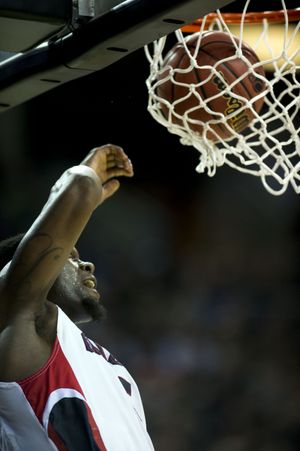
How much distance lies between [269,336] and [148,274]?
0.81 metres

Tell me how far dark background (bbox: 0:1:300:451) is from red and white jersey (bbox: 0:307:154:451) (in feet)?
7.86

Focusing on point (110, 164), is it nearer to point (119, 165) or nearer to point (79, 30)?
point (119, 165)

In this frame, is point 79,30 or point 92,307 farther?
point 92,307

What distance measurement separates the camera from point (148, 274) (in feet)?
16.1

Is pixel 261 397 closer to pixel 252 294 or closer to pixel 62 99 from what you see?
pixel 252 294

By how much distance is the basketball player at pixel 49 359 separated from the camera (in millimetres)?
2027

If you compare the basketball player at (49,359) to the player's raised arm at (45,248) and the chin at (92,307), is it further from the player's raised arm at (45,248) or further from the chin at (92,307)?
the chin at (92,307)

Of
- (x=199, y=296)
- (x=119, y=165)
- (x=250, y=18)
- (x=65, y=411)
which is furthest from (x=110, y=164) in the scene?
(x=199, y=296)

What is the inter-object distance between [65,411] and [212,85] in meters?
1.13

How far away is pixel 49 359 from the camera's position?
2.10 metres

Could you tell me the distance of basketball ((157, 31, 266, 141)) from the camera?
259 centimetres

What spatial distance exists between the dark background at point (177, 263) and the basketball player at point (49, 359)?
246 cm

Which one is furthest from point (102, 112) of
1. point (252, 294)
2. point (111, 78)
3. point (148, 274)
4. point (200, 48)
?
point (200, 48)

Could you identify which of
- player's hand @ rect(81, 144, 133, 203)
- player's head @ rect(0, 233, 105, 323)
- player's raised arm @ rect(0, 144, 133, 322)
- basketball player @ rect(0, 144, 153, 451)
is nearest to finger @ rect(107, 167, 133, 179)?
player's hand @ rect(81, 144, 133, 203)
